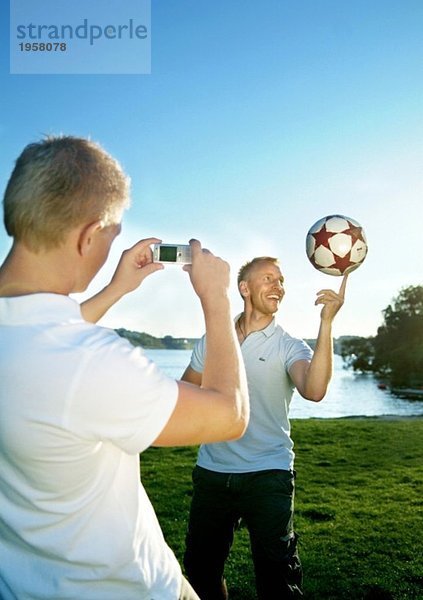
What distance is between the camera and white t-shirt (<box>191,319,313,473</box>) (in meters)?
4.30

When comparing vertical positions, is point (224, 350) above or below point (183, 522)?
above

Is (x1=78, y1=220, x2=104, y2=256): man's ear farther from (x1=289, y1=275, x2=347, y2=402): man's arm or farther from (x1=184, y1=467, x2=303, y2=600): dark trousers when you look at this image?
(x1=184, y1=467, x2=303, y2=600): dark trousers

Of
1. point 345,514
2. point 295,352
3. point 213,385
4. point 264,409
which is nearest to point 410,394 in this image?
point 345,514

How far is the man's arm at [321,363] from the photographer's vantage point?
4172 millimetres

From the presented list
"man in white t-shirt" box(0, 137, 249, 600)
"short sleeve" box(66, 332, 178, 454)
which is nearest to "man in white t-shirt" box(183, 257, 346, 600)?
"man in white t-shirt" box(0, 137, 249, 600)

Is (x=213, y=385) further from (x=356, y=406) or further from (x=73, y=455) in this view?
(x=356, y=406)

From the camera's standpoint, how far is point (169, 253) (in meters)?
2.23

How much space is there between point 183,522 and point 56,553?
6792mm

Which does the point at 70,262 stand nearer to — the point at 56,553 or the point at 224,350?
the point at 224,350

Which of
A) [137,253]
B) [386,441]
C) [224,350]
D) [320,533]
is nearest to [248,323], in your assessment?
[137,253]

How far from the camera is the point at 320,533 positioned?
760 cm

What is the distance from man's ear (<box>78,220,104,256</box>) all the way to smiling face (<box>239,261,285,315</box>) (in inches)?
132

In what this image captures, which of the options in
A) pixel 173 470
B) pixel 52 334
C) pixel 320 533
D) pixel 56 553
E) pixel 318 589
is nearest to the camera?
pixel 52 334

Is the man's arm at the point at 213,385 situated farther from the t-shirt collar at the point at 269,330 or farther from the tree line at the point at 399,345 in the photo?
the tree line at the point at 399,345
